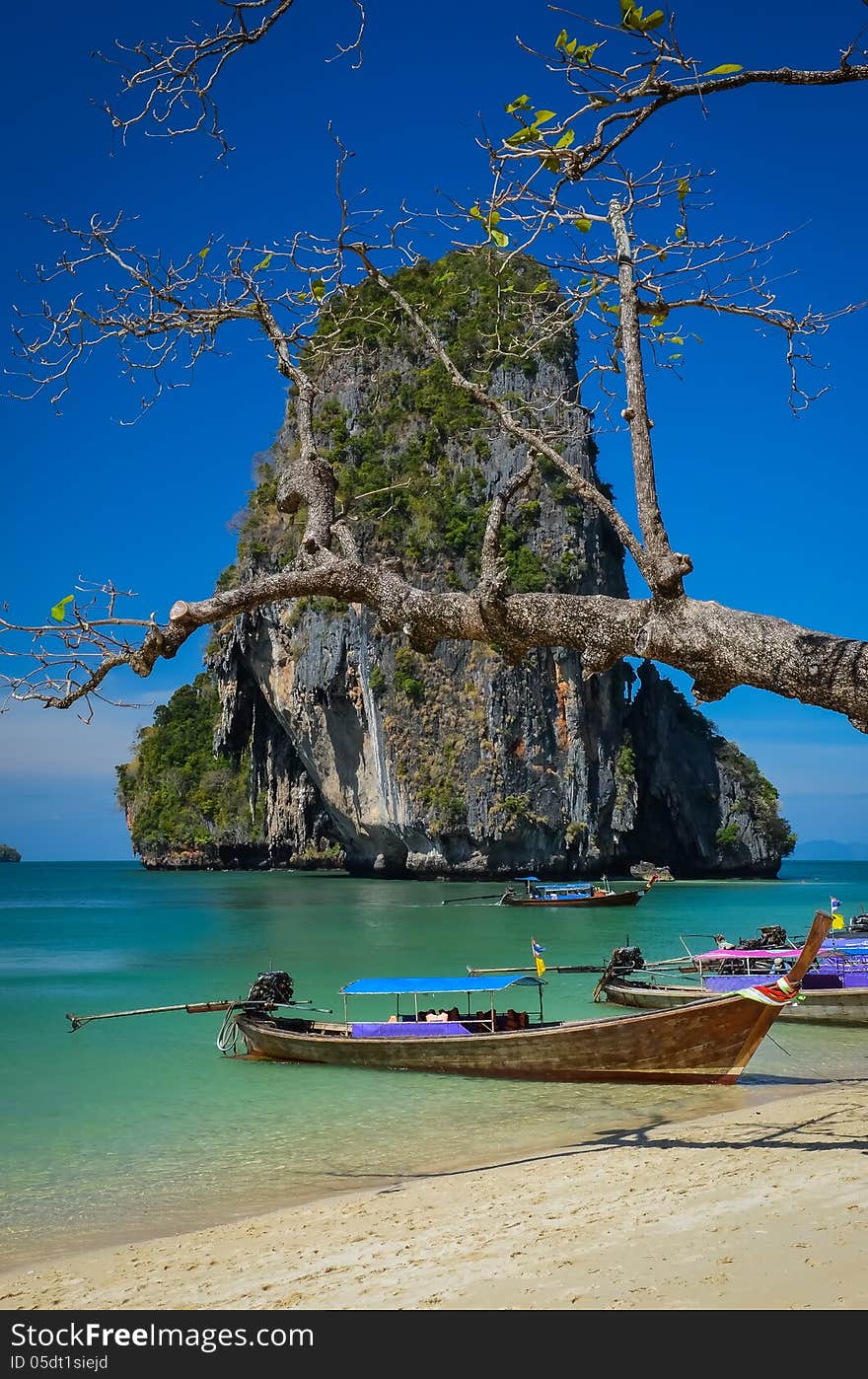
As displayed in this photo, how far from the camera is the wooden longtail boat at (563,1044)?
9.62 metres

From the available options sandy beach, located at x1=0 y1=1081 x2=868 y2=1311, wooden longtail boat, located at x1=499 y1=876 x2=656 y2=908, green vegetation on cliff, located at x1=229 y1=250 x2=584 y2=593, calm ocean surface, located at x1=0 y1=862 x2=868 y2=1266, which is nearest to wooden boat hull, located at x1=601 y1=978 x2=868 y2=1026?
calm ocean surface, located at x1=0 y1=862 x2=868 y2=1266

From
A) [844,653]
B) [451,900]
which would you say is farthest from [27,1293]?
[451,900]

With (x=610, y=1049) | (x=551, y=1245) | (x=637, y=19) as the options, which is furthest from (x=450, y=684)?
(x=637, y=19)

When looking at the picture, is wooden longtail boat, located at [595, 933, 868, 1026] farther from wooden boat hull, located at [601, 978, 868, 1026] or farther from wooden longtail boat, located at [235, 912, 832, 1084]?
wooden longtail boat, located at [235, 912, 832, 1084]

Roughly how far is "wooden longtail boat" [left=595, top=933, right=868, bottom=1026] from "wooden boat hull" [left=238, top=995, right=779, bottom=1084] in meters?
3.06

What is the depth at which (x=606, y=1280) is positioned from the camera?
4195mm

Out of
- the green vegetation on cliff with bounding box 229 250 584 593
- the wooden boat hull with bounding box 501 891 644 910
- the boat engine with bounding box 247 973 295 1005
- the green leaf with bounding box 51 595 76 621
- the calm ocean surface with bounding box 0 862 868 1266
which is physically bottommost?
the wooden boat hull with bounding box 501 891 644 910

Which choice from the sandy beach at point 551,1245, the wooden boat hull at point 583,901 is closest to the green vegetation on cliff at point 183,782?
the wooden boat hull at point 583,901

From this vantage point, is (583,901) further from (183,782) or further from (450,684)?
(183,782)

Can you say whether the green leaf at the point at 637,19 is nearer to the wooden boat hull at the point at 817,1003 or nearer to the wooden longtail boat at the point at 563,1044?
the wooden longtail boat at the point at 563,1044

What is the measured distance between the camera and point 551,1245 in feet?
16.3

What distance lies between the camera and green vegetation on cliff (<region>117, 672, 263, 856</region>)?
73250 mm

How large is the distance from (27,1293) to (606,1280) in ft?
9.67

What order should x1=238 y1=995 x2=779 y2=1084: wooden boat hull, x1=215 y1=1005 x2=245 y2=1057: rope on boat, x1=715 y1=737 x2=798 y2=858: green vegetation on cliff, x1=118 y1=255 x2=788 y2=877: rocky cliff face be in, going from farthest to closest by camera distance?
x1=715 y1=737 x2=798 y2=858: green vegetation on cliff < x1=118 y1=255 x2=788 y2=877: rocky cliff face < x1=215 y1=1005 x2=245 y2=1057: rope on boat < x1=238 y1=995 x2=779 y2=1084: wooden boat hull
